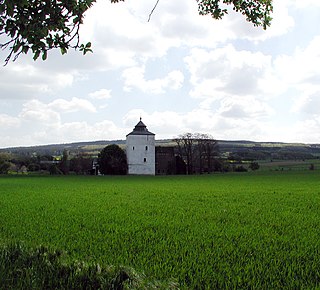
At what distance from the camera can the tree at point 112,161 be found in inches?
2946

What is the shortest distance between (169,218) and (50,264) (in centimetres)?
664

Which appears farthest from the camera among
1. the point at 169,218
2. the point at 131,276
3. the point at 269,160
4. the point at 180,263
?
the point at 269,160

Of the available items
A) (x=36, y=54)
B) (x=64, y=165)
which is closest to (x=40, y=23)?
(x=36, y=54)

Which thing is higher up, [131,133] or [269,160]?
[131,133]

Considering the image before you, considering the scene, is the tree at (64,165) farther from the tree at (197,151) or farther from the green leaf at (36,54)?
the green leaf at (36,54)

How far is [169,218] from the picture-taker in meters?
11.3

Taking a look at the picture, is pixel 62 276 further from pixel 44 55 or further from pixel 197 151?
pixel 197 151

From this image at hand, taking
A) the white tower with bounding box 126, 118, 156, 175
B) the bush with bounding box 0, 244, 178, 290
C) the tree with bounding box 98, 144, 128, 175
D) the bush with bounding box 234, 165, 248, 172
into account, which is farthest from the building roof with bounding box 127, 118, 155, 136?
the bush with bounding box 0, 244, 178, 290

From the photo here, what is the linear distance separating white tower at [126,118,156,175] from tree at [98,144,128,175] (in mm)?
3738

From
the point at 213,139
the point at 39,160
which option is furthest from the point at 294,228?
the point at 39,160

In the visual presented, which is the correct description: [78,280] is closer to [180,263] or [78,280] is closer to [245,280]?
[180,263]

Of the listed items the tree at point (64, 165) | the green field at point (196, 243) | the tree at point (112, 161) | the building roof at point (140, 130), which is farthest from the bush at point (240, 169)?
the green field at point (196, 243)

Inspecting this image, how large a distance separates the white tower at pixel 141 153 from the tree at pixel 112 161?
147 inches

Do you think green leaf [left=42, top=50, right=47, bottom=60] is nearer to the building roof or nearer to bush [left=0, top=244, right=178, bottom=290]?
bush [left=0, top=244, right=178, bottom=290]
